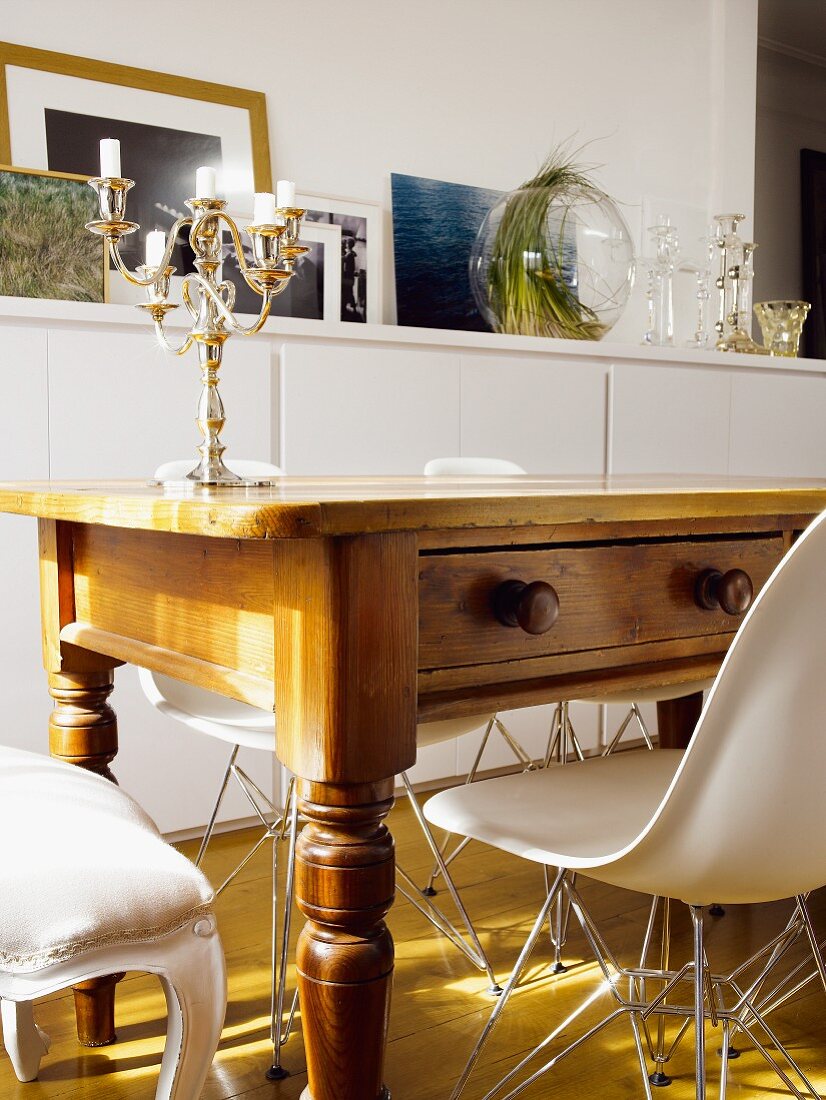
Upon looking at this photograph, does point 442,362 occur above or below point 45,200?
below

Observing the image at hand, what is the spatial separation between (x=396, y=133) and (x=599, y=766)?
246cm

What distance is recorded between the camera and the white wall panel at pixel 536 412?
2.98m

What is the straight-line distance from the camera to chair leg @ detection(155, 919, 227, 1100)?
101 cm

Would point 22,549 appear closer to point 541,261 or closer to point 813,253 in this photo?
point 541,261

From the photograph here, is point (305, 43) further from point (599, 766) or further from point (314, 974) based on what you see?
point (314, 974)

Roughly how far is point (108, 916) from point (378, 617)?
0.35 meters

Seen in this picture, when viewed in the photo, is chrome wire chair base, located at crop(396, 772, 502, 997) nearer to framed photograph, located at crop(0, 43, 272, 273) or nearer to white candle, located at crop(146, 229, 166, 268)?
white candle, located at crop(146, 229, 166, 268)

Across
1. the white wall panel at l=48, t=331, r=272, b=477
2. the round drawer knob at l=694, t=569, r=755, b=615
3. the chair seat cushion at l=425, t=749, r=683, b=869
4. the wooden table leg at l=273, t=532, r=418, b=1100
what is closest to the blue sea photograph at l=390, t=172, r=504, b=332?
the white wall panel at l=48, t=331, r=272, b=477

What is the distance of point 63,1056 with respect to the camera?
1686mm

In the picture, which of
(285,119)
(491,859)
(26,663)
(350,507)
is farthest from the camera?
(285,119)

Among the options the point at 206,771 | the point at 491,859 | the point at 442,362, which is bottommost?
the point at 491,859

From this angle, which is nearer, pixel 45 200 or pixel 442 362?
pixel 45 200

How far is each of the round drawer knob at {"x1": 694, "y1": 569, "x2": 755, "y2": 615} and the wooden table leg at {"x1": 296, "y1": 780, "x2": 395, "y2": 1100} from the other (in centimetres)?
48

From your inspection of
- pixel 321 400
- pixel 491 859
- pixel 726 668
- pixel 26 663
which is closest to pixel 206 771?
pixel 26 663
